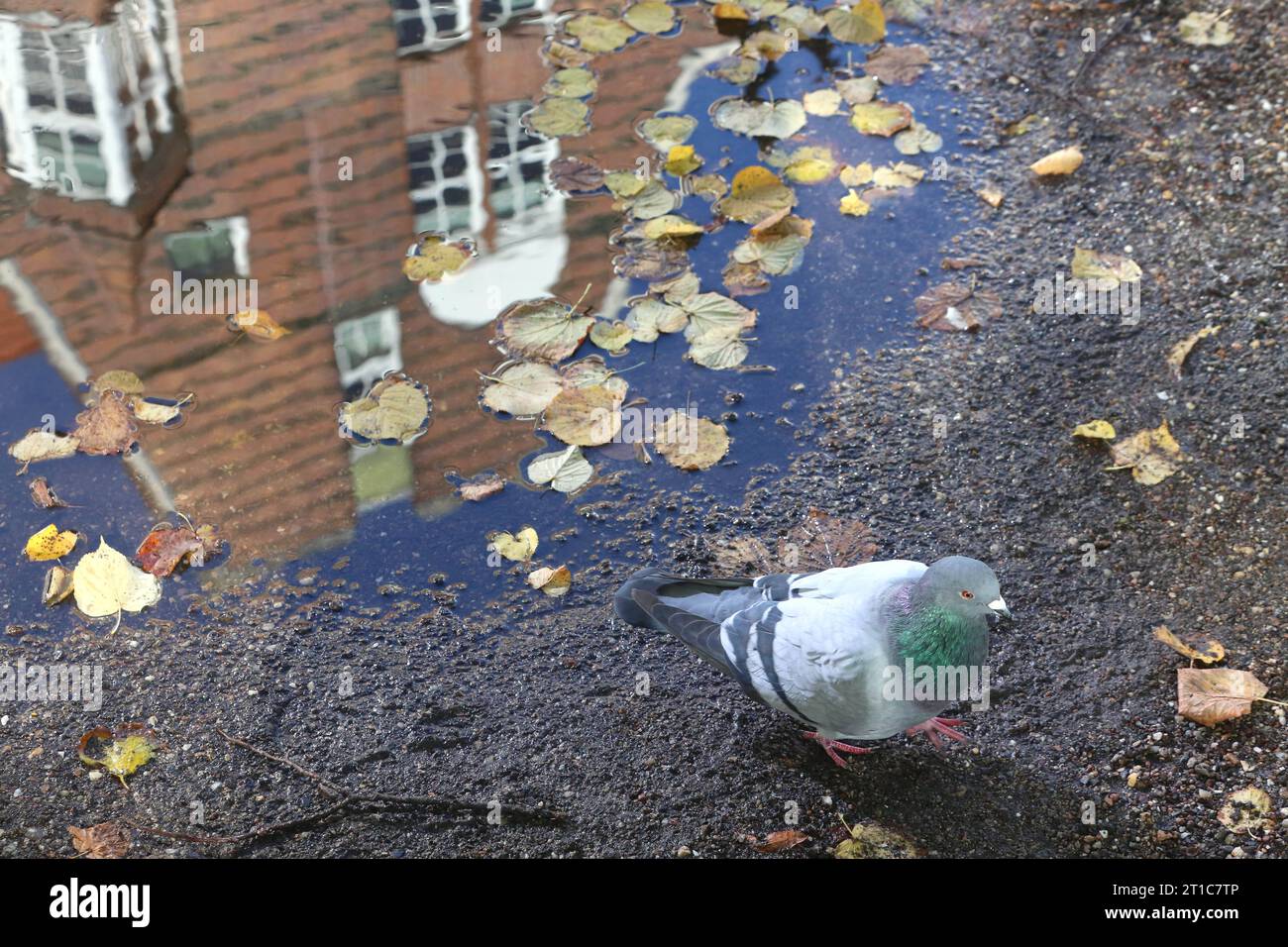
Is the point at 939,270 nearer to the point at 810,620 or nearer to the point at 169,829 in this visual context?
the point at 810,620

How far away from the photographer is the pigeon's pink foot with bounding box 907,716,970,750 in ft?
9.70

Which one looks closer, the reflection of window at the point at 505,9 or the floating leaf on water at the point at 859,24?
the floating leaf on water at the point at 859,24

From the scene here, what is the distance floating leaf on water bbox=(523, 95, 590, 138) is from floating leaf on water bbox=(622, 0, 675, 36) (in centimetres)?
62

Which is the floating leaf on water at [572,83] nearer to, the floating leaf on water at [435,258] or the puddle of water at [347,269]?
the puddle of water at [347,269]

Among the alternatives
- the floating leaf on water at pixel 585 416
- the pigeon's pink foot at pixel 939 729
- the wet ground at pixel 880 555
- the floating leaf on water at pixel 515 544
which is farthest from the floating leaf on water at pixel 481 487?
the pigeon's pink foot at pixel 939 729

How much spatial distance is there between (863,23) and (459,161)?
200cm

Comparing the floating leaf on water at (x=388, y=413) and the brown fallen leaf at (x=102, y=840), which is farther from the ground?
the floating leaf on water at (x=388, y=413)

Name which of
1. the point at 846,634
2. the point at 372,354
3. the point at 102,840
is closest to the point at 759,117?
the point at 372,354

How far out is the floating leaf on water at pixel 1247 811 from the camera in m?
2.70

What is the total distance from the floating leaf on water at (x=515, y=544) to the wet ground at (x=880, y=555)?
0.06 meters

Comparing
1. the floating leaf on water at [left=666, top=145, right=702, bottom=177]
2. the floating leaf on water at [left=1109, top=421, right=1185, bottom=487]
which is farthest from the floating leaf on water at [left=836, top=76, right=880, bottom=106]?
the floating leaf on water at [left=1109, top=421, right=1185, bottom=487]

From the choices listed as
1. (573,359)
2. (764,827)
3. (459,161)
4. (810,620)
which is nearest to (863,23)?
(459,161)

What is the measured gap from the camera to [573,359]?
13.0 ft
